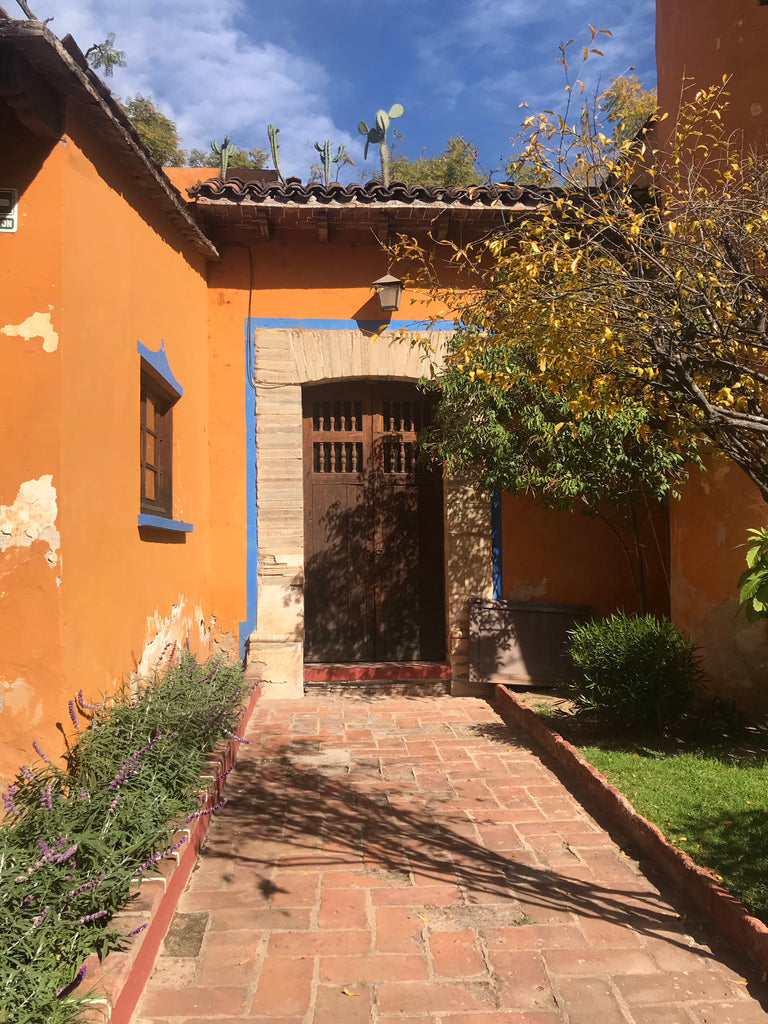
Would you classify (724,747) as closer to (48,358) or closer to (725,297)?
(725,297)

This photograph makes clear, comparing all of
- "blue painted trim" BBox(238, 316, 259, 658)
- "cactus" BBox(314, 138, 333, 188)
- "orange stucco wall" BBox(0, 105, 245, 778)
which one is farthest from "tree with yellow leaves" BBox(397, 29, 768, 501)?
"cactus" BBox(314, 138, 333, 188)

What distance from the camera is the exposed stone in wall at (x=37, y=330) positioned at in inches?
148

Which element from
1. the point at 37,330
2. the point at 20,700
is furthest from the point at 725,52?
the point at 20,700

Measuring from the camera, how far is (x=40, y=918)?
8.14ft

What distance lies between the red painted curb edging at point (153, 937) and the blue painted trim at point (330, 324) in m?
4.57

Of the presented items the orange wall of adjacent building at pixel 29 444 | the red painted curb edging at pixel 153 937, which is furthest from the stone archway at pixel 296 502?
the orange wall of adjacent building at pixel 29 444

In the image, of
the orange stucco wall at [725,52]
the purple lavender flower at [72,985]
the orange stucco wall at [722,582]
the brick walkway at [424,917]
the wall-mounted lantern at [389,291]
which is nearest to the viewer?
the purple lavender flower at [72,985]

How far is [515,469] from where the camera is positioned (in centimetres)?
635

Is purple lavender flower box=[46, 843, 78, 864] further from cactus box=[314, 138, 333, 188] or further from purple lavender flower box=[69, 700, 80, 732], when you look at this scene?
cactus box=[314, 138, 333, 188]

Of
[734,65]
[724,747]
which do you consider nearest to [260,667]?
[724,747]

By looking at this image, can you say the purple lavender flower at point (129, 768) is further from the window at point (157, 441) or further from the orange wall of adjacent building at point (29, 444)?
the window at point (157, 441)

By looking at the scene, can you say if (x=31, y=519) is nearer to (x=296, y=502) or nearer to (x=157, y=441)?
(x=157, y=441)

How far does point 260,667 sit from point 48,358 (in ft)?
14.3

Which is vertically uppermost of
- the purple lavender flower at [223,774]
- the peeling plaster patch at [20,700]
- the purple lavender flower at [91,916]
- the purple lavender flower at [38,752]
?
the peeling plaster patch at [20,700]
